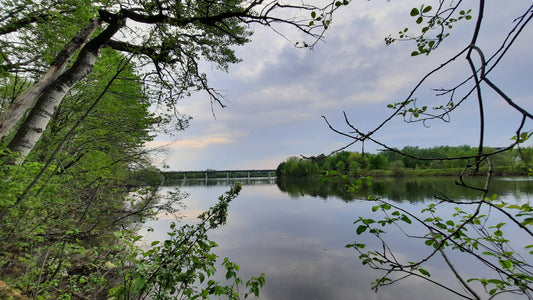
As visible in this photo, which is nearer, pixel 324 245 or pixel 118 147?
pixel 118 147

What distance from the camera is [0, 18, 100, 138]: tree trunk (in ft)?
10.1

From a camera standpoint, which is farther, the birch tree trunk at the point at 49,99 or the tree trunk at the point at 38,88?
the birch tree trunk at the point at 49,99

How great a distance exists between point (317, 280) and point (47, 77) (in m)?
8.53

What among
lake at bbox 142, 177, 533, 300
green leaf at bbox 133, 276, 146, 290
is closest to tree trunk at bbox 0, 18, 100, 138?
green leaf at bbox 133, 276, 146, 290

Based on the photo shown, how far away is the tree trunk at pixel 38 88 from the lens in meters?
3.08

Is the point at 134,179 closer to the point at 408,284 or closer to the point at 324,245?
the point at 324,245

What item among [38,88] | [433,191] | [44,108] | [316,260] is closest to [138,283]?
[44,108]

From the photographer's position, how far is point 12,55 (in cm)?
426

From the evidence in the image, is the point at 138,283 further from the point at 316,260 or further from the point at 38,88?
the point at 316,260

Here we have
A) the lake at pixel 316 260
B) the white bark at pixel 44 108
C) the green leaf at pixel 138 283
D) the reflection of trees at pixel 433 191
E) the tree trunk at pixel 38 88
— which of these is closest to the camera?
the green leaf at pixel 138 283

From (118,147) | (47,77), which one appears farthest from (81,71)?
(118,147)

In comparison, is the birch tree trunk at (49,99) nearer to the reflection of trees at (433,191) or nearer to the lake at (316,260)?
the reflection of trees at (433,191)

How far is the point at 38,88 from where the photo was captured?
3.46 meters

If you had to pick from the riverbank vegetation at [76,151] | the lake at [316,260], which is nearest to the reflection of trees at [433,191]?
the riverbank vegetation at [76,151]
